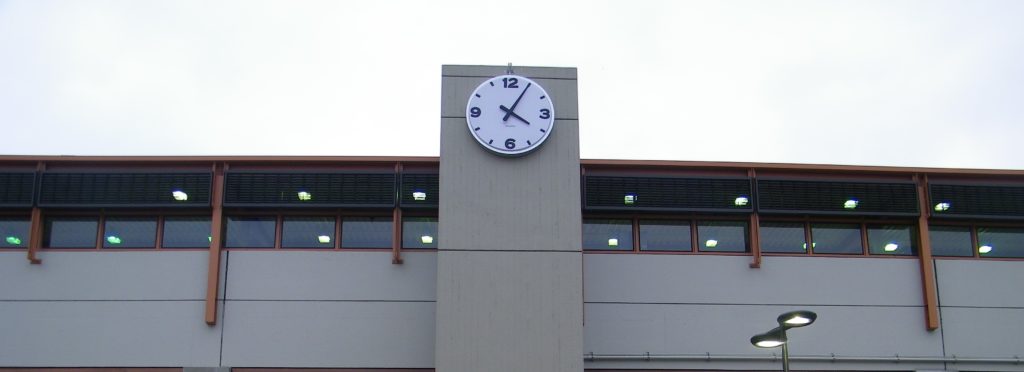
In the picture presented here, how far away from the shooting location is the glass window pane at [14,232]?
1694 centimetres

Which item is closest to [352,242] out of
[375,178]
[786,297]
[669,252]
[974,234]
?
[375,178]

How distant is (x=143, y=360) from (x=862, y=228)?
12713 mm

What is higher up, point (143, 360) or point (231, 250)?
point (231, 250)

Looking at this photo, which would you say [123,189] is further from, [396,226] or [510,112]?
[510,112]

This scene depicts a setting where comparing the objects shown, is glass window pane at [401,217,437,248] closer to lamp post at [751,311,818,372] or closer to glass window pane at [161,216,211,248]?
glass window pane at [161,216,211,248]

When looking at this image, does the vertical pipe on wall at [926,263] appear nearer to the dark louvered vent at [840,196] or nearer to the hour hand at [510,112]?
the dark louvered vent at [840,196]

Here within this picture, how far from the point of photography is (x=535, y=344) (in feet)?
47.2

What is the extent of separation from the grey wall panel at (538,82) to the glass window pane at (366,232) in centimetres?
275

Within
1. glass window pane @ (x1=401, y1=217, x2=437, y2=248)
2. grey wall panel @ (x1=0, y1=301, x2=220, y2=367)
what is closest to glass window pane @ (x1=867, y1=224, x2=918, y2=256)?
glass window pane @ (x1=401, y1=217, x2=437, y2=248)

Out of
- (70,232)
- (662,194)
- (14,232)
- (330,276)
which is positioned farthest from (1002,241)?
(14,232)

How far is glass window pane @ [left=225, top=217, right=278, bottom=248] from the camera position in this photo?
1684 centimetres

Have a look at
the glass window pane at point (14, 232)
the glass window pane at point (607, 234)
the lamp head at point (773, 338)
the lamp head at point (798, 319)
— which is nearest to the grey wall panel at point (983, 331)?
the glass window pane at point (607, 234)

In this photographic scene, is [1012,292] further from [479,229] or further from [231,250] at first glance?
[231,250]

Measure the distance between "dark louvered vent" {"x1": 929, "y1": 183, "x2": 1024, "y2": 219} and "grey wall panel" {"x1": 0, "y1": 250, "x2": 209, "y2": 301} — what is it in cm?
1291
